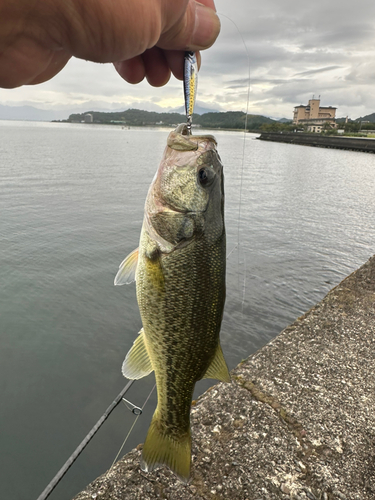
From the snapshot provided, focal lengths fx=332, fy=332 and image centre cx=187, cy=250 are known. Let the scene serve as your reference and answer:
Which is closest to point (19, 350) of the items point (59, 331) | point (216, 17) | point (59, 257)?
point (59, 331)

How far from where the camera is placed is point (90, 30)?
4.70ft

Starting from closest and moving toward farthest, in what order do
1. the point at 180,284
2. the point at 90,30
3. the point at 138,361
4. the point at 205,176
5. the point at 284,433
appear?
1. the point at 90,30
2. the point at 180,284
3. the point at 205,176
4. the point at 138,361
5. the point at 284,433

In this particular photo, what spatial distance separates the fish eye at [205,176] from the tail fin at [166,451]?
157 centimetres

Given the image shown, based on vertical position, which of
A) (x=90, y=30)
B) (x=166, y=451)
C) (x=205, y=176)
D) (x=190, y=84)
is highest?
(x=90, y=30)

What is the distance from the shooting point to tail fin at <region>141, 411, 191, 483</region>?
2.07 metres

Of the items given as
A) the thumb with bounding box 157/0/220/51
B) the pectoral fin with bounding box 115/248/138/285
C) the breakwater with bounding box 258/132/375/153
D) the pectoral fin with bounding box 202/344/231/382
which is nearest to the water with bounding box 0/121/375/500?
the thumb with bounding box 157/0/220/51

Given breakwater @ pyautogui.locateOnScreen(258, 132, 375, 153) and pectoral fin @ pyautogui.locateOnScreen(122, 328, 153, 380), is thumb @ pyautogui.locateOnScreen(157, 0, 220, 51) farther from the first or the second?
breakwater @ pyautogui.locateOnScreen(258, 132, 375, 153)

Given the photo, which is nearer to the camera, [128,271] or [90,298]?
[128,271]

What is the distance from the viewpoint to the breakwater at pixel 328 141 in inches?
2418

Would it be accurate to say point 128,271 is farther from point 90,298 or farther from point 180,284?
point 90,298

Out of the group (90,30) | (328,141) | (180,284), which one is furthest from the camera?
(328,141)

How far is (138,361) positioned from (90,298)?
6171 mm

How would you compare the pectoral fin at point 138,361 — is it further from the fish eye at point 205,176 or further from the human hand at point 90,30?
the human hand at point 90,30

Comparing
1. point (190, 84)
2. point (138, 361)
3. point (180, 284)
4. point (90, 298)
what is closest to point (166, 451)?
point (138, 361)
